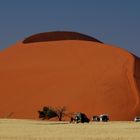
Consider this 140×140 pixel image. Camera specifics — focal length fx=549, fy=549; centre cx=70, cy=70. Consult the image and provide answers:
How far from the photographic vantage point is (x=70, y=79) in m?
91.8

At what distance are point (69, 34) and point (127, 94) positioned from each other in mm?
34809

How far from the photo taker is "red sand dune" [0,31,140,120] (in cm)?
8456

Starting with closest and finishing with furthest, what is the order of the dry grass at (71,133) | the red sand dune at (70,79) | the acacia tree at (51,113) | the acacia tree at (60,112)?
the dry grass at (71,133) → the acacia tree at (51,113) → the acacia tree at (60,112) → the red sand dune at (70,79)

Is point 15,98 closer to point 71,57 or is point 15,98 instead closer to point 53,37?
point 71,57

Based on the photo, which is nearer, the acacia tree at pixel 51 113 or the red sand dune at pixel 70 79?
the acacia tree at pixel 51 113

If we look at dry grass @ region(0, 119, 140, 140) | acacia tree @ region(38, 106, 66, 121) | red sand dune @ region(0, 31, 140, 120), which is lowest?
dry grass @ region(0, 119, 140, 140)

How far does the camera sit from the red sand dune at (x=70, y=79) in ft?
277

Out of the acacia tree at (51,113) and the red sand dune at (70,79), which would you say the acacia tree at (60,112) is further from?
the red sand dune at (70,79)

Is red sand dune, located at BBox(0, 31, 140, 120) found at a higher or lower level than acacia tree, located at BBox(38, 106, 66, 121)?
higher

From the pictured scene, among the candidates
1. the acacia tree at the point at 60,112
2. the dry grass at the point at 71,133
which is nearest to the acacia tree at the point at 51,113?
the acacia tree at the point at 60,112

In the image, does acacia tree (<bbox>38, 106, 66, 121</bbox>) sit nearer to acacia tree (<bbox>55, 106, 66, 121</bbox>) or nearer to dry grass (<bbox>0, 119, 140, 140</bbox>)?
acacia tree (<bbox>55, 106, 66, 121</bbox>)

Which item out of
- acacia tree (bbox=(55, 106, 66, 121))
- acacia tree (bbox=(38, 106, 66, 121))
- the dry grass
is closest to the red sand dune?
acacia tree (bbox=(55, 106, 66, 121))

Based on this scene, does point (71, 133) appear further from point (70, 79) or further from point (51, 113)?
point (70, 79)

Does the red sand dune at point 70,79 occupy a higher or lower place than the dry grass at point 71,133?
higher
